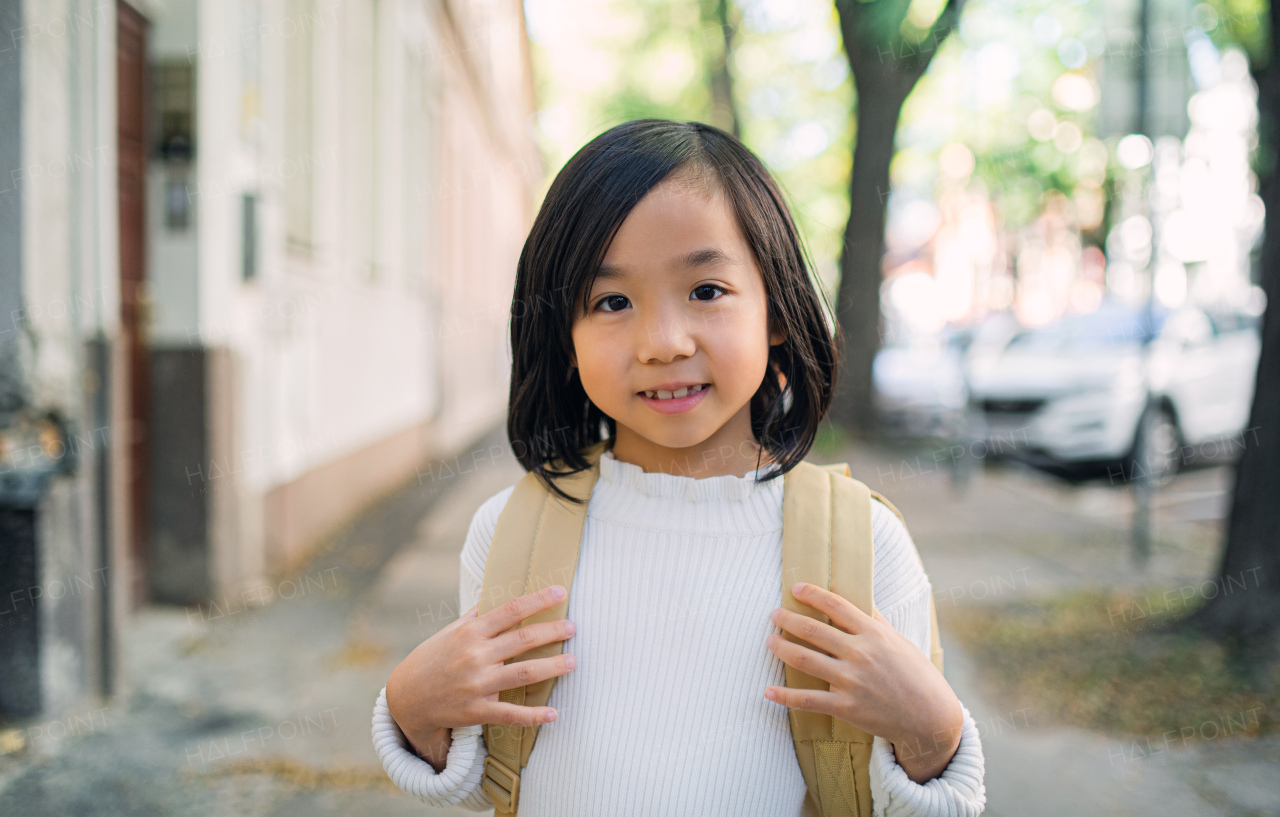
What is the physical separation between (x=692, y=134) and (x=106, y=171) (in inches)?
112

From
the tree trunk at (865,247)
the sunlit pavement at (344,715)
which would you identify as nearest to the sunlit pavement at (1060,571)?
the sunlit pavement at (344,715)

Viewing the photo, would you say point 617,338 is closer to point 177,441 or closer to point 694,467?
point 694,467

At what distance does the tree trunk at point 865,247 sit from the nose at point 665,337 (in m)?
8.25

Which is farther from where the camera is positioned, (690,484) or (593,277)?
(690,484)

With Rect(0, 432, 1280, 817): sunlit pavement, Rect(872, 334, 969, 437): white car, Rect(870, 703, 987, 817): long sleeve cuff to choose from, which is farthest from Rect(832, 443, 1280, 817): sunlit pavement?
Rect(872, 334, 969, 437): white car

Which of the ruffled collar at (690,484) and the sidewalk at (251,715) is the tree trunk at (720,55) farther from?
the ruffled collar at (690,484)

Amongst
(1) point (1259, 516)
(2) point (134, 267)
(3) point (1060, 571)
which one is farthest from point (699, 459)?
(3) point (1060, 571)

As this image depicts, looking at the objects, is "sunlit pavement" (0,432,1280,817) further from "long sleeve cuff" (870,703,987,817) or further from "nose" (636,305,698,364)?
"nose" (636,305,698,364)

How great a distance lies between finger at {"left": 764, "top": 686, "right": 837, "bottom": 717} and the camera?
117 cm

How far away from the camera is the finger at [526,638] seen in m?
1.22

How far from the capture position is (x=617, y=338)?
4.11 ft

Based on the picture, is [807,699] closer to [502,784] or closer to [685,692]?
[685,692]

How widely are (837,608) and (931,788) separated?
265mm

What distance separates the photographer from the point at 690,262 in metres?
1.24
